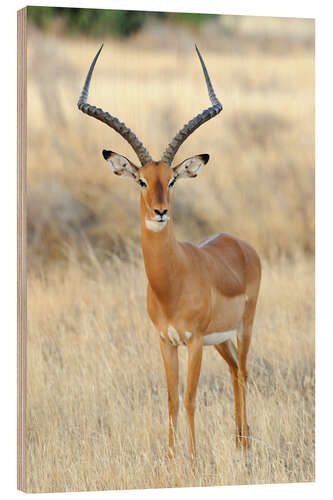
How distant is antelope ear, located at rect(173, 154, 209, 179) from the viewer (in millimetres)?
6953

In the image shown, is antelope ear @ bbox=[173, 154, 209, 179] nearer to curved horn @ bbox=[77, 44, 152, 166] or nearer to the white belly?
curved horn @ bbox=[77, 44, 152, 166]

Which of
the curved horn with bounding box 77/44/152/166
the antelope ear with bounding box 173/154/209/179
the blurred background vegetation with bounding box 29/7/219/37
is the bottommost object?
the antelope ear with bounding box 173/154/209/179

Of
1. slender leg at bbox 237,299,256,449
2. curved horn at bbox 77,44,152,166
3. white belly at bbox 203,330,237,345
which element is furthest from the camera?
slender leg at bbox 237,299,256,449

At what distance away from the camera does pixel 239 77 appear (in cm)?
839

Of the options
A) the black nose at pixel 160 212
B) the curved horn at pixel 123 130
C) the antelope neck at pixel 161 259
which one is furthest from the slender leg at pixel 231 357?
the curved horn at pixel 123 130

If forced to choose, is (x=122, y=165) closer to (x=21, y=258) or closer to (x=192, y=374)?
(x=21, y=258)

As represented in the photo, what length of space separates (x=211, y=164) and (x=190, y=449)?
10.5 ft

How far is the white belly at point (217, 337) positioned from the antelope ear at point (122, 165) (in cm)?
129

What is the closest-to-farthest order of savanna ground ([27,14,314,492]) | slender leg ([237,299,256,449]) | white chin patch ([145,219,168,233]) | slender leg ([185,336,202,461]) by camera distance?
1. white chin patch ([145,219,168,233])
2. slender leg ([185,336,202,461])
3. savanna ground ([27,14,314,492])
4. slender leg ([237,299,256,449])

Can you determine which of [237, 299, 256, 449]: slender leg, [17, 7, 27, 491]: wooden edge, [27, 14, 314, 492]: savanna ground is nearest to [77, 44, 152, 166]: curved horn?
[17, 7, 27, 491]: wooden edge

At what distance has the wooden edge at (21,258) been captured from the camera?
7062mm

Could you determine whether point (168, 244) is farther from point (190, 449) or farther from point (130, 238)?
point (130, 238)

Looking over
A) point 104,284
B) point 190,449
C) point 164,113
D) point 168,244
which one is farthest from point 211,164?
point 190,449

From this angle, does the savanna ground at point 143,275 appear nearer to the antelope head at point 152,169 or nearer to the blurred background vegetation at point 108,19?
the blurred background vegetation at point 108,19
